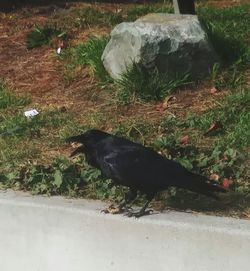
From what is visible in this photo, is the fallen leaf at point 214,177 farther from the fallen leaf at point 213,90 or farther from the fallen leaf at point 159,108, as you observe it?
the fallen leaf at point 213,90

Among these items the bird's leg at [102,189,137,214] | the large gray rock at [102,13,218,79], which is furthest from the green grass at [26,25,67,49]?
the bird's leg at [102,189,137,214]

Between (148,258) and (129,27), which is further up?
(129,27)

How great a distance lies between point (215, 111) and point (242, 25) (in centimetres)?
212

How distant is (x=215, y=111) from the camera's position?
575 cm

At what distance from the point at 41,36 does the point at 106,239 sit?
3.93 m

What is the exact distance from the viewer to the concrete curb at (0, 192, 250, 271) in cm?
392

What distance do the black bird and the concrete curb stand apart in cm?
16

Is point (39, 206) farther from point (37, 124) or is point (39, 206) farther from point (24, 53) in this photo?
point (24, 53)

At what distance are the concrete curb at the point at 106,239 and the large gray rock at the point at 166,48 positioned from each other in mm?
2033

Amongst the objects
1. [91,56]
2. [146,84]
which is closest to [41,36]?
[91,56]

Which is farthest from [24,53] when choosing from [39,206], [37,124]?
[39,206]

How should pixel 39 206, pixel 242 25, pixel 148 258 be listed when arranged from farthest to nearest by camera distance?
pixel 242 25 → pixel 39 206 → pixel 148 258

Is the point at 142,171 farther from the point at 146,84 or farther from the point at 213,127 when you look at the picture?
the point at 146,84

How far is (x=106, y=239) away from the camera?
13.8 ft
